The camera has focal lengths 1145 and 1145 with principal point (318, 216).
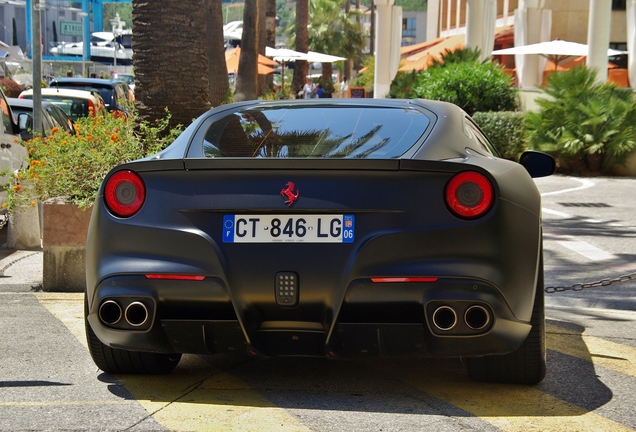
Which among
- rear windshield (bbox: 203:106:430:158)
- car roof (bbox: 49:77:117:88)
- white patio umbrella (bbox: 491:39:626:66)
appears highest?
white patio umbrella (bbox: 491:39:626:66)

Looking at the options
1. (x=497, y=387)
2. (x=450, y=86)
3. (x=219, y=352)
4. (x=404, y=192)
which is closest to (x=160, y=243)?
(x=219, y=352)

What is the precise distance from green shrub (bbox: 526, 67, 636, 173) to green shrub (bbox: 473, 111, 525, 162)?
→ 12.4 inches

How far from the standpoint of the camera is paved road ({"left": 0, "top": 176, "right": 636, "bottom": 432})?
4.53 m

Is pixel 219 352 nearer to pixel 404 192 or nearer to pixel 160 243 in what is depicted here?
pixel 160 243

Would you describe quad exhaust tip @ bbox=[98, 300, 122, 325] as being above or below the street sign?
below

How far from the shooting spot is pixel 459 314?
4.64 m

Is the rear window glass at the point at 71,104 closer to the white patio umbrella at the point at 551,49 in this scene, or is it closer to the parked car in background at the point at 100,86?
the parked car in background at the point at 100,86

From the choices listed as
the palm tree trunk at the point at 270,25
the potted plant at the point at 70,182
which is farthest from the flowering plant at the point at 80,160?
the palm tree trunk at the point at 270,25

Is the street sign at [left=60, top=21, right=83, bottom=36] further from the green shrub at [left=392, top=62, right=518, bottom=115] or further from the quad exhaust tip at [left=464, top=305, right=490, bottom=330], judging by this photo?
the quad exhaust tip at [left=464, top=305, right=490, bottom=330]

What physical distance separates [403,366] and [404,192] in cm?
129

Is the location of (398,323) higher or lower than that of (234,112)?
lower

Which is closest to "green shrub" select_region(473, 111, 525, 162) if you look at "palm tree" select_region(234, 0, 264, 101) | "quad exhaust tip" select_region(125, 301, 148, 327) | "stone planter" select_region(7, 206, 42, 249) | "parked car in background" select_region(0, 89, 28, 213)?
"palm tree" select_region(234, 0, 264, 101)

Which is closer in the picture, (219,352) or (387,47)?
(219,352)

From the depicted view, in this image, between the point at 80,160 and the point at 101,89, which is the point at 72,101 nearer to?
the point at 101,89
